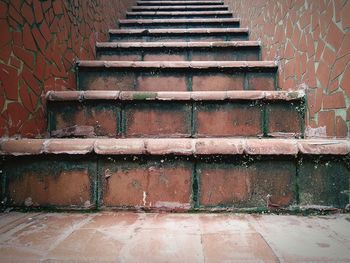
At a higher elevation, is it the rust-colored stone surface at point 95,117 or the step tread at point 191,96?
the step tread at point 191,96

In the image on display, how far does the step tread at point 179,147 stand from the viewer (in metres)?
1.04

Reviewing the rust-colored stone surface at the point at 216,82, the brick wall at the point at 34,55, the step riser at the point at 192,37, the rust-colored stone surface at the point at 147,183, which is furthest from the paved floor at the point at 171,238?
the step riser at the point at 192,37

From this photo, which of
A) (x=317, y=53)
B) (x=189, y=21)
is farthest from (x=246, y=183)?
(x=189, y=21)

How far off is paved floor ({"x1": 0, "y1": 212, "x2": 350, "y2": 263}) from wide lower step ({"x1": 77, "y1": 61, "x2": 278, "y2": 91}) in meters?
0.93

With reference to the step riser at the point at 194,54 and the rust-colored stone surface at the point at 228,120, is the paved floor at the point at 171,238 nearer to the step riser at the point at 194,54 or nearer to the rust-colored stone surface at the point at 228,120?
the rust-colored stone surface at the point at 228,120

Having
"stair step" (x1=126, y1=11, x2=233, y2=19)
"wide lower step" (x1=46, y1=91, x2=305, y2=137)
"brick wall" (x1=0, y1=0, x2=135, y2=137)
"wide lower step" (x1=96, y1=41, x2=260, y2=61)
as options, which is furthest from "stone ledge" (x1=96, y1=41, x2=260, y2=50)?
"stair step" (x1=126, y1=11, x2=233, y2=19)

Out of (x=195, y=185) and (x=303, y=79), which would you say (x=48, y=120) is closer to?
(x=195, y=185)

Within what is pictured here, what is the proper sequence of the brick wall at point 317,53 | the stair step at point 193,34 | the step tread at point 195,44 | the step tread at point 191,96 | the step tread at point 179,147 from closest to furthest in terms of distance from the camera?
the step tread at point 179,147 < the brick wall at point 317,53 < the step tread at point 191,96 < the step tread at point 195,44 < the stair step at point 193,34

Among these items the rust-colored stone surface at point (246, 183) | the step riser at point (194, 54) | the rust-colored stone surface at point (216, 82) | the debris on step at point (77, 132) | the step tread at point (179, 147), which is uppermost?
the step riser at point (194, 54)

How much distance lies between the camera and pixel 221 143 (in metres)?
1.06

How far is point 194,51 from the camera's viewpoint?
209cm

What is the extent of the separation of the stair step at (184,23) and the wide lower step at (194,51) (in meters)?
0.89

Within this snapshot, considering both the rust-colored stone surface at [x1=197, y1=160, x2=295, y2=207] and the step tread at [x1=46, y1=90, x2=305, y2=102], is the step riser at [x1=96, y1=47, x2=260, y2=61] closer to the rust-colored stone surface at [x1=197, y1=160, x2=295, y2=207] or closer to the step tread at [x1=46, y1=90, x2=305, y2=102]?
the step tread at [x1=46, y1=90, x2=305, y2=102]

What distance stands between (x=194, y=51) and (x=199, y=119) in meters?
0.89
